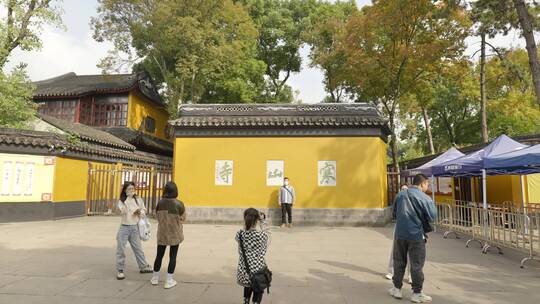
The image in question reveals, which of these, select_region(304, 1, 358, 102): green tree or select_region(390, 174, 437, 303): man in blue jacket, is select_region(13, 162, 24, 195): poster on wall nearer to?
select_region(390, 174, 437, 303): man in blue jacket

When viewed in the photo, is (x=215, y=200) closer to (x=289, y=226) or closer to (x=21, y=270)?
(x=289, y=226)

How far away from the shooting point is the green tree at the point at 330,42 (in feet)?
66.4

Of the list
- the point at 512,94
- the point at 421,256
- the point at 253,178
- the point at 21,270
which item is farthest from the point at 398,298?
the point at 512,94

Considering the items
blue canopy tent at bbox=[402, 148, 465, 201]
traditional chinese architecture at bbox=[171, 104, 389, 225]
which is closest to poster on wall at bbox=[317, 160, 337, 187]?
traditional chinese architecture at bbox=[171, 104, 389, 225]

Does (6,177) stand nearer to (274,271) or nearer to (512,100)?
(274,271)

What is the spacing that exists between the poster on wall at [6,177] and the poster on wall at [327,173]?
33.5 feet

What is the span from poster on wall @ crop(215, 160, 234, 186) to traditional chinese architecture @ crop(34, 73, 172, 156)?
34.4ft

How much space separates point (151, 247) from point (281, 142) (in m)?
5.80

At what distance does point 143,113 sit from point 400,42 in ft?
54.0

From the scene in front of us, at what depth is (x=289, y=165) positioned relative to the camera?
11953 millimetres

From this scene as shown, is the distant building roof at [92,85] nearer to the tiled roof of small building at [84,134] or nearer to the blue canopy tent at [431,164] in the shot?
the tiled roof of small building at [84,134]

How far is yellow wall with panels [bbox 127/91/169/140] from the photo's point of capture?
22.0 m

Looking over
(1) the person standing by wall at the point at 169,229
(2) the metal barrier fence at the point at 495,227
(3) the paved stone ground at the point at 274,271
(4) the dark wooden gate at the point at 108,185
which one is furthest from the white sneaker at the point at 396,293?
(4) the dark wooden gate at the point at 108,185

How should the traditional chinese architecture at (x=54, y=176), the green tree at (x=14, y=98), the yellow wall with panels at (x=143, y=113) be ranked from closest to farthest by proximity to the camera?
the traditional chinese architecture at (x=54, y=176)
the green tree at (x=14, y=98)
the yellow wall with panels at (x=143, y=113)
